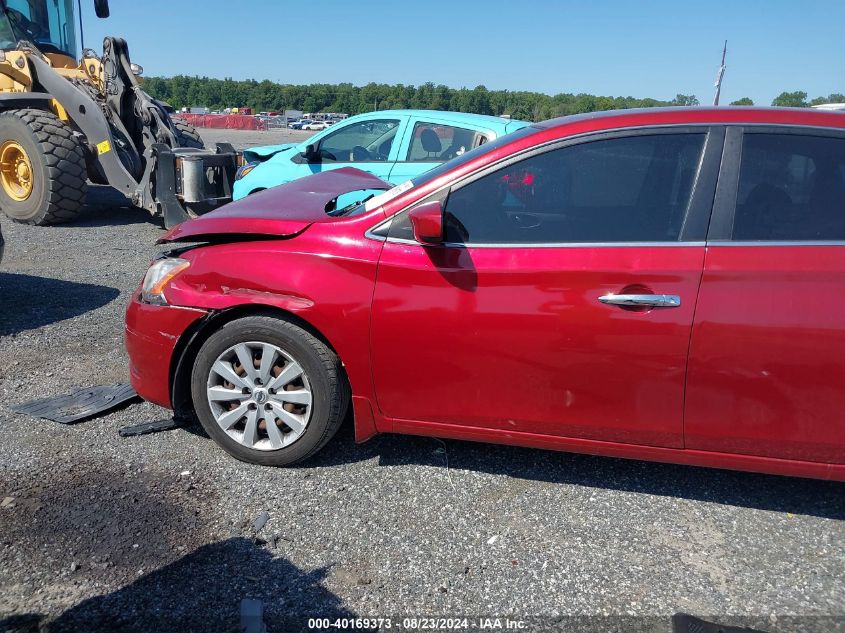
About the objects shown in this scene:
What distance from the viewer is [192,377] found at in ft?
→ 11.4

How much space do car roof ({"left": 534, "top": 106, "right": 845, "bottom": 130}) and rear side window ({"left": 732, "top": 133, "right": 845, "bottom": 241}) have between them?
0.08 metres

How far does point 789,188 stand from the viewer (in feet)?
9.44

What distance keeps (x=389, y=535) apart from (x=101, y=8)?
955 cm

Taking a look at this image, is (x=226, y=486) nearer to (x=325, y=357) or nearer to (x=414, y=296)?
(x=325, y=357)

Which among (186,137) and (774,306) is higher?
(186,137)

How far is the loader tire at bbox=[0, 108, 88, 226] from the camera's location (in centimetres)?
888

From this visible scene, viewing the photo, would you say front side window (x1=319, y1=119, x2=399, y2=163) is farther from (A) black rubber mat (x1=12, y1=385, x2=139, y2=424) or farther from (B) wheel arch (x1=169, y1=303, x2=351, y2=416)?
(B) wheel arch (x1=169, y1=303, x2=351, y2=416)

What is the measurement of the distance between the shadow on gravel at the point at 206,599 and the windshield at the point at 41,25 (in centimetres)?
990

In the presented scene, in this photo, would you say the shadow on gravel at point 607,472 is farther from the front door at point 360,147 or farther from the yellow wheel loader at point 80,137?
the yellow wheel loader at point 80,137

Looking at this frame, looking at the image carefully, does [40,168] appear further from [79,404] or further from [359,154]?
[79,404]

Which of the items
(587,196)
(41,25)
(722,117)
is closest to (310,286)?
(587,196)

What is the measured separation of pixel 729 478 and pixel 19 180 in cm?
972

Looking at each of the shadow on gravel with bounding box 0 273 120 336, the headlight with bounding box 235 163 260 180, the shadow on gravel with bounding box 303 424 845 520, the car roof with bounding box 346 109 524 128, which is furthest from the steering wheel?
the shadow on gravel with bounding box 303 424 845 520

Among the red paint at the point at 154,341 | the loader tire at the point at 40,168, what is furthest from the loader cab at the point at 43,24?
the red paint at the point at 154,341
